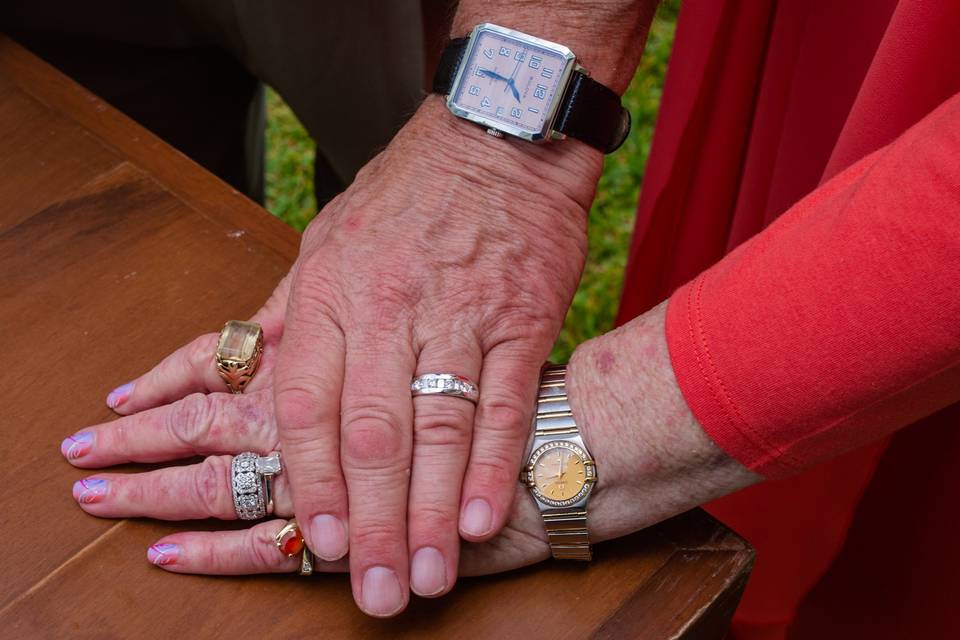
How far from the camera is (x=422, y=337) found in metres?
0.73

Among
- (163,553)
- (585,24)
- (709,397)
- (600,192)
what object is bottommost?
(600,192)

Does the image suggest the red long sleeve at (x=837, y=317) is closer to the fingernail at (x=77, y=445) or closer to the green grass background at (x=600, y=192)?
the fingernail at (x=77, y=445)

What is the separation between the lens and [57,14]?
121cm

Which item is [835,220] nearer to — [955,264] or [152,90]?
[955,264]

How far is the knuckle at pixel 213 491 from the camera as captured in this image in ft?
2.26

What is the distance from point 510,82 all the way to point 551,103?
0.04 meters

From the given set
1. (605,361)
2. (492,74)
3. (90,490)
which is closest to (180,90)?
(492,74)

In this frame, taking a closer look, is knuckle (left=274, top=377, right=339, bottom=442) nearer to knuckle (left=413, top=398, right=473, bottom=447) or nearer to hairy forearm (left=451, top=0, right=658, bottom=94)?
knuckle (left=413, top=398, right=473, bottom=447)

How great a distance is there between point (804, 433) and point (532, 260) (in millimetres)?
278

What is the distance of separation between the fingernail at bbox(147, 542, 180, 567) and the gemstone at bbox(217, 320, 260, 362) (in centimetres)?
15

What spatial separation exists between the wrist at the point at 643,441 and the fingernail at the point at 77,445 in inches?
14.4

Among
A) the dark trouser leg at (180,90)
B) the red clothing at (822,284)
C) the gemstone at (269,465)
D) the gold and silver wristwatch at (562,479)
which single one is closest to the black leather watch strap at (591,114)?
the red clothing at (822,284)

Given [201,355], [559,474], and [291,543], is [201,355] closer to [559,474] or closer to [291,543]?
[291,543]

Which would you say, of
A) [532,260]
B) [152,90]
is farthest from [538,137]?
[152,90]
